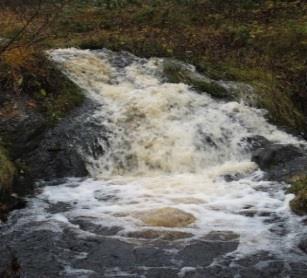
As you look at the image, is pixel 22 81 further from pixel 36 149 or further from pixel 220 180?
pixel 220 180

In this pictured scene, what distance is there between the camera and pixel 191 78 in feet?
39.8

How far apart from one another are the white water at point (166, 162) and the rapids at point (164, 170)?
0.02m

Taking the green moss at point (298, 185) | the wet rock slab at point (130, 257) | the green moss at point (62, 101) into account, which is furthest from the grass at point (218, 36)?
the wet rock slab at point (130, 257)

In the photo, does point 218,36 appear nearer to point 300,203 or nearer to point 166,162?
point 166,162

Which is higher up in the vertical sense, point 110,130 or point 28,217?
point 110,130

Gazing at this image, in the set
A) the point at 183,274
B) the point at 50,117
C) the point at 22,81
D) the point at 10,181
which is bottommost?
the point at 183,274

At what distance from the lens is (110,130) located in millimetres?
10375

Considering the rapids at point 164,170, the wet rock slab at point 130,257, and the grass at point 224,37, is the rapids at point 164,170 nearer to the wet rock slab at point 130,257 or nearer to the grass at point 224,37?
the wet rock slab at point 130,257

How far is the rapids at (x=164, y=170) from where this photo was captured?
715 centimetres

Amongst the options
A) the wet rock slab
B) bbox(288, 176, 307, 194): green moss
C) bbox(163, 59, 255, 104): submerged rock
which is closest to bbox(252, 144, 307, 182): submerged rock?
bbox(288, 176, 307, 194): green moss

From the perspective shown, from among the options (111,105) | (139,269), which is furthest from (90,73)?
(139,269)

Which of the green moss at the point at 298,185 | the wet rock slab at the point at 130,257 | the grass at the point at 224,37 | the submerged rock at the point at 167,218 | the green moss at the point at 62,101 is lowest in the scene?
the wet rock slab at the point at 130,257

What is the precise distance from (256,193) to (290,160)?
153 centimetres

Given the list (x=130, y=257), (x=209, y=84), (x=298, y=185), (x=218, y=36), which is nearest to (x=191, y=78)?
(x=209, y=84)
